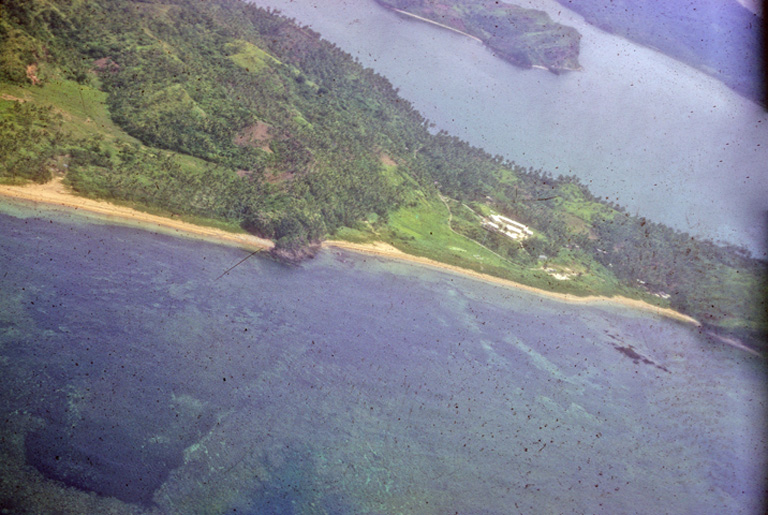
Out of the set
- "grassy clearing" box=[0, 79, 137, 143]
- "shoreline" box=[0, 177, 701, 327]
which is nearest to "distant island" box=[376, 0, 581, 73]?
"shoreline" box=[0, 177, 701, 327]

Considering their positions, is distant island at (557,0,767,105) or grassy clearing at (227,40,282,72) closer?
grassy clearing at (227,40,282,72)

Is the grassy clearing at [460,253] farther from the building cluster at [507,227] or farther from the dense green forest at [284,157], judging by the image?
the building cluster at [507,227]

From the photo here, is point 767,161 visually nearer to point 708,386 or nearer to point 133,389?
point 708,386

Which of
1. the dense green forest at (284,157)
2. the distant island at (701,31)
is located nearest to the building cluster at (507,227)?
the dense green forest at (284,157)

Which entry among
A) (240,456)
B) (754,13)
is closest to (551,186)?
(754,13)

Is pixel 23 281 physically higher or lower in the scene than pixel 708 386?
lower

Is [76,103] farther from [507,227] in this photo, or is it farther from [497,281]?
[507,227]

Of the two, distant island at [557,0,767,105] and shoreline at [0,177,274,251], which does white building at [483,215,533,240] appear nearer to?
shoreline at [0,177,274,251]
